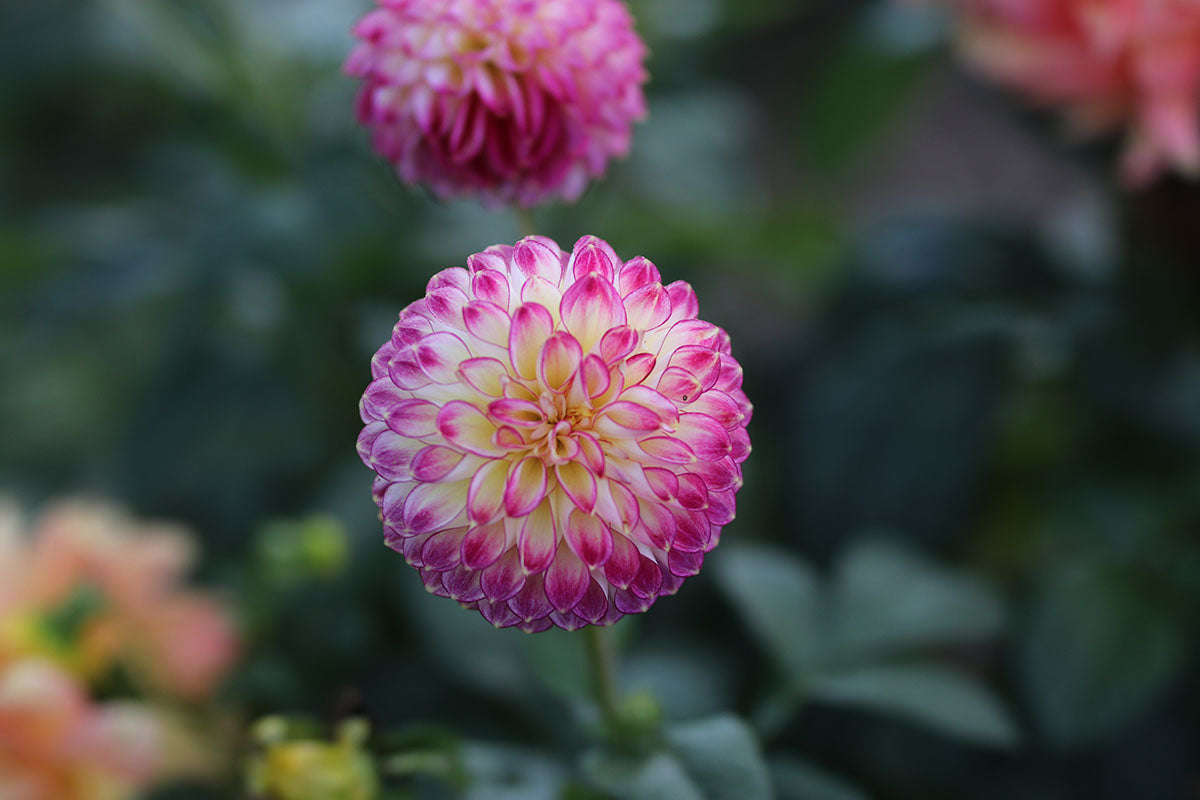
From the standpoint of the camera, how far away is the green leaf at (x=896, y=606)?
1.86ft

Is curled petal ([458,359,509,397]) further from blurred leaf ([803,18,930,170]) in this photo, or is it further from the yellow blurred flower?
blurred leaf ([803,18,930,170])

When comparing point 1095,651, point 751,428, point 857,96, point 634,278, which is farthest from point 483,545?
point 857,96

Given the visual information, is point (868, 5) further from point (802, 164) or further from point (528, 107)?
point (528, 107)

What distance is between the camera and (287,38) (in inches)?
36.7

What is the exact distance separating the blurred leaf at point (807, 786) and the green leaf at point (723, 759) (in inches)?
2.8

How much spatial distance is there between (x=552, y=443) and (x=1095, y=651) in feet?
1.42

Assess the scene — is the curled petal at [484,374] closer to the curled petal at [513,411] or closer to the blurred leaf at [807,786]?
the curled petal at [513,411]

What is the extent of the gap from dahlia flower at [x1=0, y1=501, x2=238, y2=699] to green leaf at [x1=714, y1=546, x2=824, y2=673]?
10.7 inches

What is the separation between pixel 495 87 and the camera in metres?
0.44

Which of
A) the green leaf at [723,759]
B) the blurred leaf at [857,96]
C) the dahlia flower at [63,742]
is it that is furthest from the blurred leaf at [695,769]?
the blurred leaf at [857,96]

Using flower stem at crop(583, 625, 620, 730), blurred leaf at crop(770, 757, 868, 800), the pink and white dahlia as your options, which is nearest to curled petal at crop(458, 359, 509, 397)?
the pink and white dahlia

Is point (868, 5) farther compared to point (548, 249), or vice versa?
point (868, 5)

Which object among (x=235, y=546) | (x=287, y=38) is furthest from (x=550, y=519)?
(x=287, y=38)

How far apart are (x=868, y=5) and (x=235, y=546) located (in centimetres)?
104
